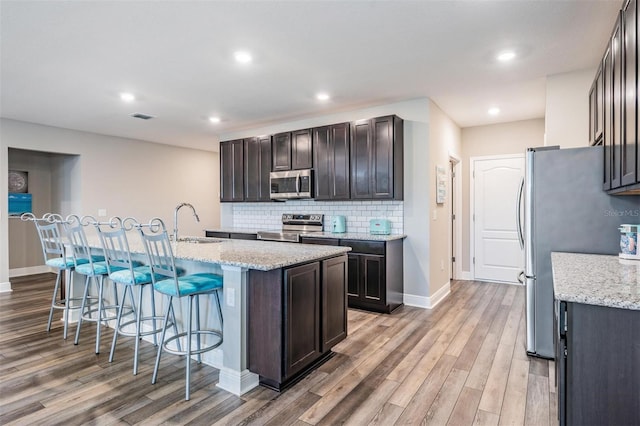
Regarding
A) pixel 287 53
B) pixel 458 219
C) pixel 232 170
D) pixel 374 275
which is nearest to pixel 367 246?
pixel 374 275

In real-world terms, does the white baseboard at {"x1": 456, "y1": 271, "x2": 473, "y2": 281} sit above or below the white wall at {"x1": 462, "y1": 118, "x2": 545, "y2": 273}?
below

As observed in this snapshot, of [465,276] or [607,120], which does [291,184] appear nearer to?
[465,276]

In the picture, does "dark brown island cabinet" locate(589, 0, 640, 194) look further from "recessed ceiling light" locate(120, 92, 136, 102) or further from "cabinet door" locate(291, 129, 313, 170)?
"recessed ceiling light" locate(120, 92, 136, 102)

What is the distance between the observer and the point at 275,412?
213 cm

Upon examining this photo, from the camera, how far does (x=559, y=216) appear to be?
9.02 ft

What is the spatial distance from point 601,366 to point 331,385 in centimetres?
159

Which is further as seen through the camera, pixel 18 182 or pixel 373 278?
pixel 18 182

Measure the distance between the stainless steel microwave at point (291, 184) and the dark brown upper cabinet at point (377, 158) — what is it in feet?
2.33

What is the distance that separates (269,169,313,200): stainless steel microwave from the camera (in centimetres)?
499

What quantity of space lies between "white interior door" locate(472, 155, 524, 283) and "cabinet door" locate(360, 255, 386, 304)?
2.62 m

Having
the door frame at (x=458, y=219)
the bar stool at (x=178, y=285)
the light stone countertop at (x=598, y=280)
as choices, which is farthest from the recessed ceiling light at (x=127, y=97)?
the door frame at (x=458, y=219)

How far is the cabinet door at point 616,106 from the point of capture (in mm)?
2025

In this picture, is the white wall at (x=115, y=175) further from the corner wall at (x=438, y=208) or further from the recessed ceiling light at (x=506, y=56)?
the recessed ceiling light at (x=506, y=56)

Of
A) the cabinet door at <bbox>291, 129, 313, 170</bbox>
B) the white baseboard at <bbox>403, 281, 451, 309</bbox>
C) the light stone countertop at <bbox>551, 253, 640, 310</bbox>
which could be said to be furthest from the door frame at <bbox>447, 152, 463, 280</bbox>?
the light stone countertop at <bbox>551, 253, 640, 310</bbox>
